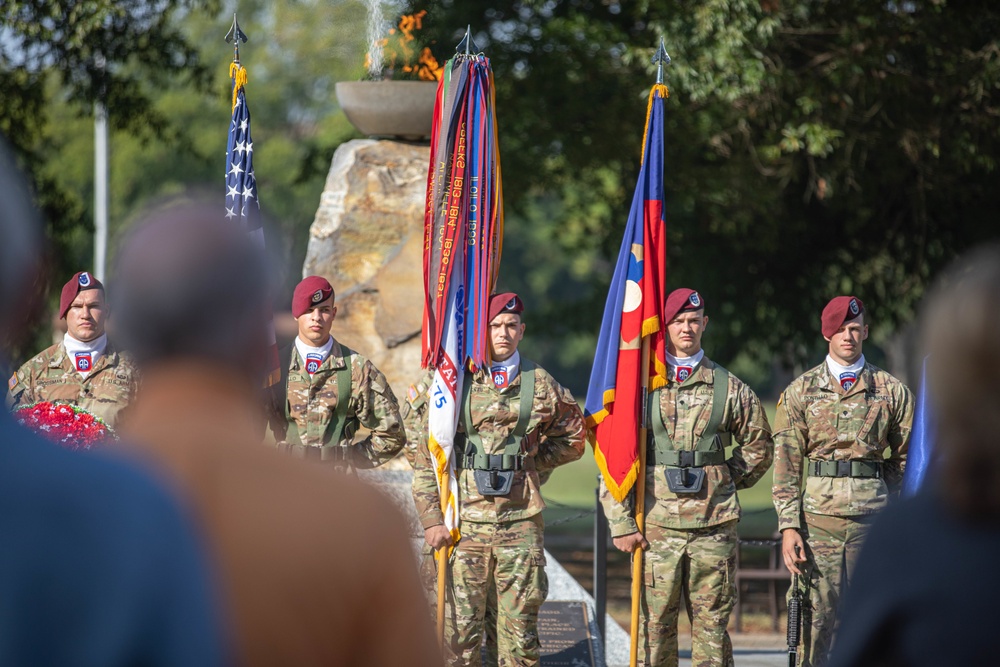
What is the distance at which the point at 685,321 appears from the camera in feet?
21.8

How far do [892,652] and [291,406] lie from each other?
5.32 meters

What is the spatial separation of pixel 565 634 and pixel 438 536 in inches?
56.8

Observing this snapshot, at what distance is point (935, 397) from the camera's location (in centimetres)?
182

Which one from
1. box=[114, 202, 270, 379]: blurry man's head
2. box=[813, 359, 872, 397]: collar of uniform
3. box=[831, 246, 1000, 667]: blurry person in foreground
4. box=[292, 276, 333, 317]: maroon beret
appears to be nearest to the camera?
box=[831, 246, 1000, 667]: blurry person in foreground

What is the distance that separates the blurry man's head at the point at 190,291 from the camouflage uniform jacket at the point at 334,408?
488cm

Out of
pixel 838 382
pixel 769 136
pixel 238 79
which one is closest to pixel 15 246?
pixel 838 382

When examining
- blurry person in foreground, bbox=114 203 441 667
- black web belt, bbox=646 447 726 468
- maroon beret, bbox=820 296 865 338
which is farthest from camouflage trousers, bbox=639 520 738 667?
blurry person in foreground, bbox=114 203 441 667

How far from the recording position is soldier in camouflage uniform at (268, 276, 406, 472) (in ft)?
22.0

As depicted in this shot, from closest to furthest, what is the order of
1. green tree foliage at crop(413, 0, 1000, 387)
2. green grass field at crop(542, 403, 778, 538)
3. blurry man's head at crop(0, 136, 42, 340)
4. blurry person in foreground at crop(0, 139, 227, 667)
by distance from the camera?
blurry person in foreground at crop(0, 139, 227, 667) < blurry man's head at crop(0, 136, 42, 340) < green tree foliage at crop(413, 0, 1000, 387) < green grass field at crop(542, 403, 778, 538)

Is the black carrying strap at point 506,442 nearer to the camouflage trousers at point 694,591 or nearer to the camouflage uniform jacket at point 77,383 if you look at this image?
the camouflage trousers at point 694,591

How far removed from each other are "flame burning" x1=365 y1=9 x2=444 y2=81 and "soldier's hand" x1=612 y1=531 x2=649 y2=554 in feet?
13.2

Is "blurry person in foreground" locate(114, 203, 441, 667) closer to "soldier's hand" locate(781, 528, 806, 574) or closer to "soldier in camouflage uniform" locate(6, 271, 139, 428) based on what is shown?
"soldier's hand" locate(781, 528, 806, 574)

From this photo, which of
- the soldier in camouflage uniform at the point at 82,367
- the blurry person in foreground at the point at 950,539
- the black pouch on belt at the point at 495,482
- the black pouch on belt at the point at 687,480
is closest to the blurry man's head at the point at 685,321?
the black pouch on belt at the point at 687,480

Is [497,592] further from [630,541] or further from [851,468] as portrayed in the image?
[851,468]
